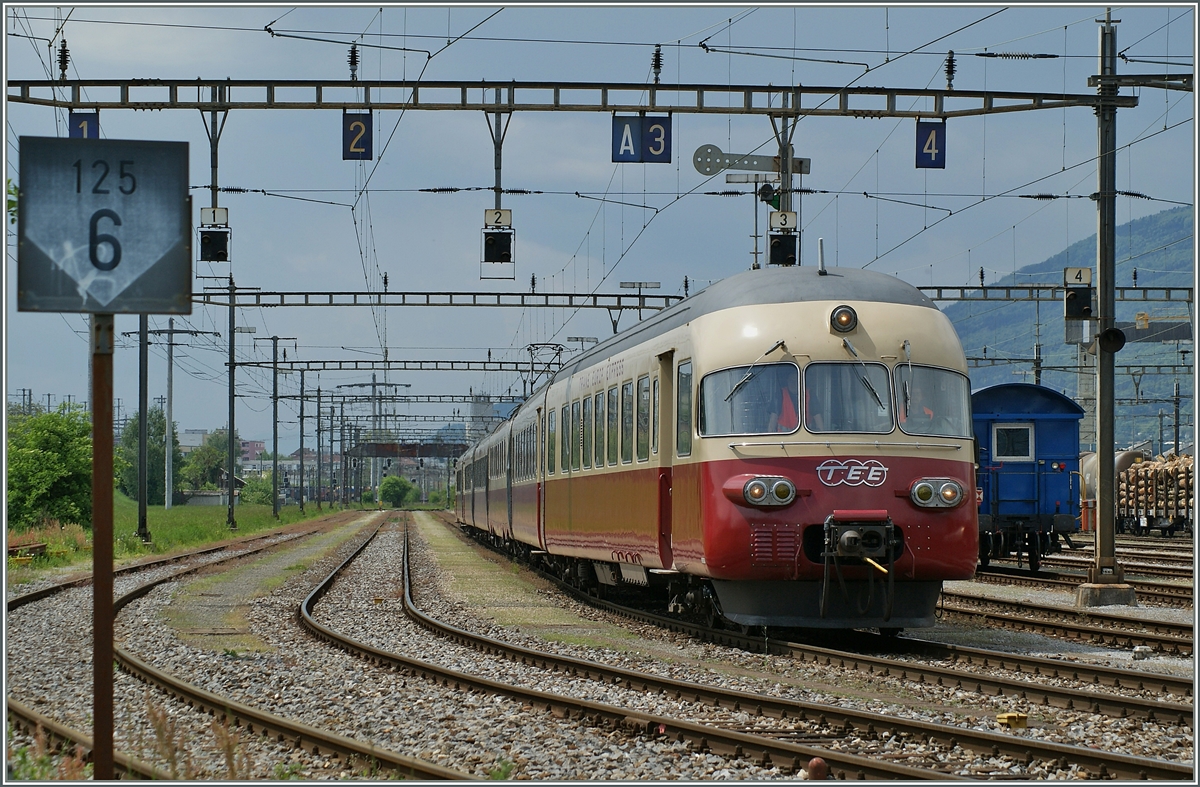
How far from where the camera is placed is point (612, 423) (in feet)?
53.1

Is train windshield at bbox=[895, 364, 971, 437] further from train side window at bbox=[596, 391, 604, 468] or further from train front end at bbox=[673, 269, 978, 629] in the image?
train side window at bbox=[596, 391, 604, 468]

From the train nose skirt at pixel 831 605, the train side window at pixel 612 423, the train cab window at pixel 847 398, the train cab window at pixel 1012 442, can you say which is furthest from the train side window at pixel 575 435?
the train cab window at pixel 1012 442

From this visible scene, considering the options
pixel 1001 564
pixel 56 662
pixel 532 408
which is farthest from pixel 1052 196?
pixel 56 662

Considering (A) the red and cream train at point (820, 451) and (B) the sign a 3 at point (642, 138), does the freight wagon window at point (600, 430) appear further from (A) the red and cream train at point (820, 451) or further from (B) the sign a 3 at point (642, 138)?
(B) the sign a 3 at point (642, 138)

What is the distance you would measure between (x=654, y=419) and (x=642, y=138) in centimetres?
635

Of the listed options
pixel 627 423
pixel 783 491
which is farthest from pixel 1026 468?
pixel 783 491

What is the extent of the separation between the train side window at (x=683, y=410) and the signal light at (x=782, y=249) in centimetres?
786

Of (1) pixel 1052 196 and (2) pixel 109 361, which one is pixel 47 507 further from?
(2) pixel 109 361

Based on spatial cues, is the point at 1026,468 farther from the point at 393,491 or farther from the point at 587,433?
the point at 393,491

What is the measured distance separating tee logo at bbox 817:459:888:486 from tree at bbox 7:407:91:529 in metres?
32.3

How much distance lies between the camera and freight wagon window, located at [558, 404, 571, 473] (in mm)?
19359

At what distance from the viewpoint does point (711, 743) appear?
7875 mm

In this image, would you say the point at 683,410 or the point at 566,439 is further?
the point at 566,439

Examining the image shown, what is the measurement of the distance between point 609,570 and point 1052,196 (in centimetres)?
1358
